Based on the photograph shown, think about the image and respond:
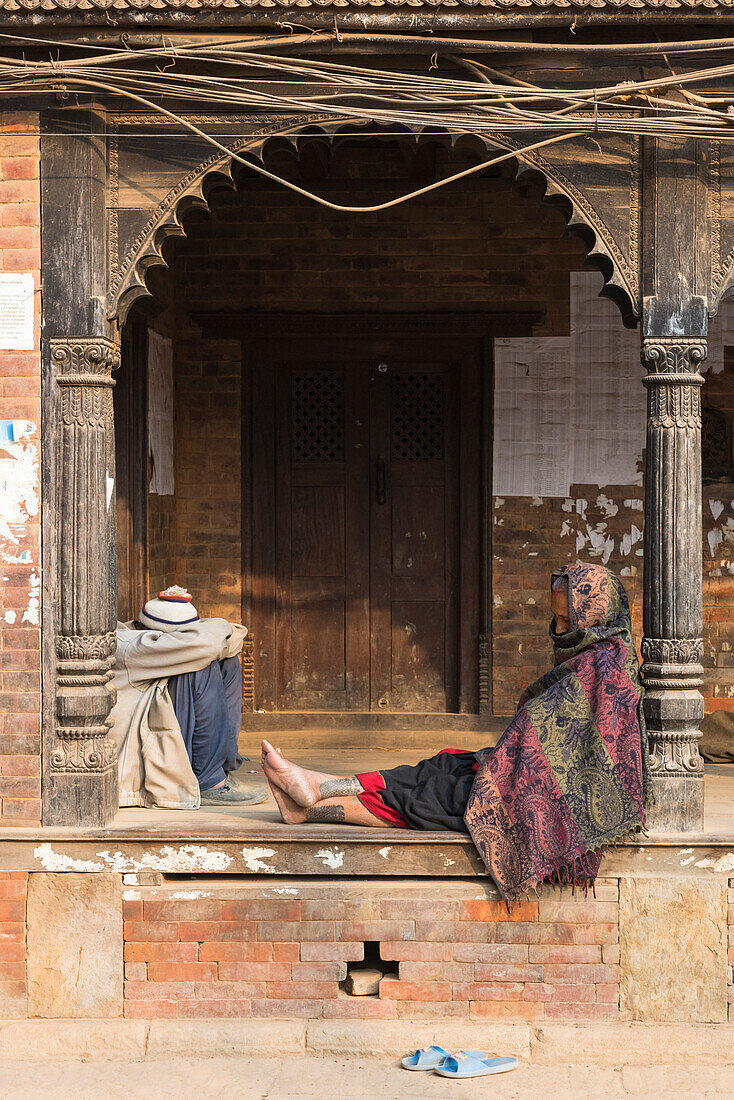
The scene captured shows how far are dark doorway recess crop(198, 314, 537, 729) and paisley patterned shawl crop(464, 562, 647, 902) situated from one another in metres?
2.81

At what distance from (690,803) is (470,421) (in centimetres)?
337

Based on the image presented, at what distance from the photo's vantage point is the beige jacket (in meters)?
5.05

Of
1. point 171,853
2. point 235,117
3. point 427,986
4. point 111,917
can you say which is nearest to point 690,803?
point 427,986

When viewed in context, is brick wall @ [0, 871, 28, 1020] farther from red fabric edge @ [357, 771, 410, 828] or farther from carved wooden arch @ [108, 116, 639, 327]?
carved wooden arch @ [108, 116, 639, 327]

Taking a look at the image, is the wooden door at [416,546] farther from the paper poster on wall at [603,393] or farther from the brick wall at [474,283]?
the paper poster on wall at [603,393]

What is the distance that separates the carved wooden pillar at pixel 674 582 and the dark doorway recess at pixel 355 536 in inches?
109

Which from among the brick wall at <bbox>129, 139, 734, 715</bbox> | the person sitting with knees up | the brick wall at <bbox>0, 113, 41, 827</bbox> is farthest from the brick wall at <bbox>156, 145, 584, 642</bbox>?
the brick wall at <bbox>0, 113, 41, 827</bbox>

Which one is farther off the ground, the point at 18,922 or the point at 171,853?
the point at 171,853

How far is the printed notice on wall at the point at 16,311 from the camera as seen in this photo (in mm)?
4648

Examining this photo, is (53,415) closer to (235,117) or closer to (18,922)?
(235,117)

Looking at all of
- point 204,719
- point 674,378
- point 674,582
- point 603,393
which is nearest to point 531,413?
point 603,393

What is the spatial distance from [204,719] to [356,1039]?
1.57 m

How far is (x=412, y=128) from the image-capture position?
4.64 meters

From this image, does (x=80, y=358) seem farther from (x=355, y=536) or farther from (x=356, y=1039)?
(x=355, y=536)
